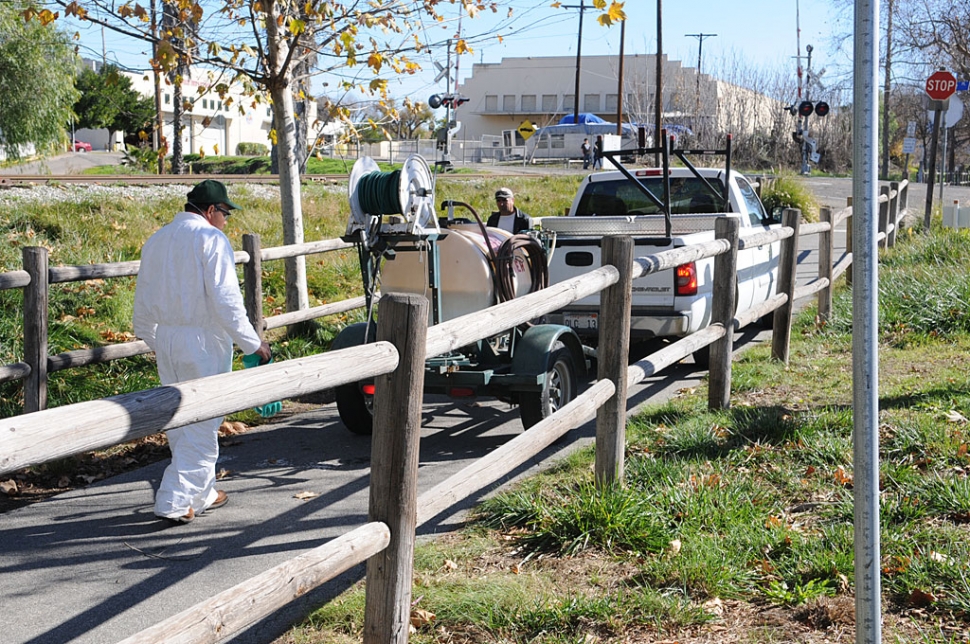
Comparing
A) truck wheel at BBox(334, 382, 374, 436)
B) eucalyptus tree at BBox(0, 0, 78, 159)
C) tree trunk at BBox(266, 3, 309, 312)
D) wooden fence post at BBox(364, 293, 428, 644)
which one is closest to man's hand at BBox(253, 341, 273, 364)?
truck wheel at BBox(334, 382, 374, 436)

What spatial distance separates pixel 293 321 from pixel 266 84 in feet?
7.73

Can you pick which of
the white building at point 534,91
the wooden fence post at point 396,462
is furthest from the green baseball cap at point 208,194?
the white building at point 534,91

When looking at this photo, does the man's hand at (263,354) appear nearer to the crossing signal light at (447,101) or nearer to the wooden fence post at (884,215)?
the crossing signal light at (447,101)

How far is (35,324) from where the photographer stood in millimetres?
7207

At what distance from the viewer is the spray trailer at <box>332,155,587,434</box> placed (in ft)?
21.9

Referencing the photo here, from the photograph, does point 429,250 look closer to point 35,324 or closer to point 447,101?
Result: point 35,324

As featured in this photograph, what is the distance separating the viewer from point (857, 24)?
2.77m

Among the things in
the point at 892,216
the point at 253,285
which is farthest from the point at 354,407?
the point at 892,216

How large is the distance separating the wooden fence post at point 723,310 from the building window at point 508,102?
9400cm

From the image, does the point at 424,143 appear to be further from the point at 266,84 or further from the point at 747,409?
the point at 747,409

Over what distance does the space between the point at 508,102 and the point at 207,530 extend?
319 ft

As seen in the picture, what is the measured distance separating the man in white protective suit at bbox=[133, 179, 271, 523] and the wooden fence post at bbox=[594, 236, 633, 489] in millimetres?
1864

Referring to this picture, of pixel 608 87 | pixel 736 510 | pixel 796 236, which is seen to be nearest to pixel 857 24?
pixel 736 510

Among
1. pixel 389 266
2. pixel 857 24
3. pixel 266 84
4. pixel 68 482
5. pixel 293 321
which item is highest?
pixel 266 84
